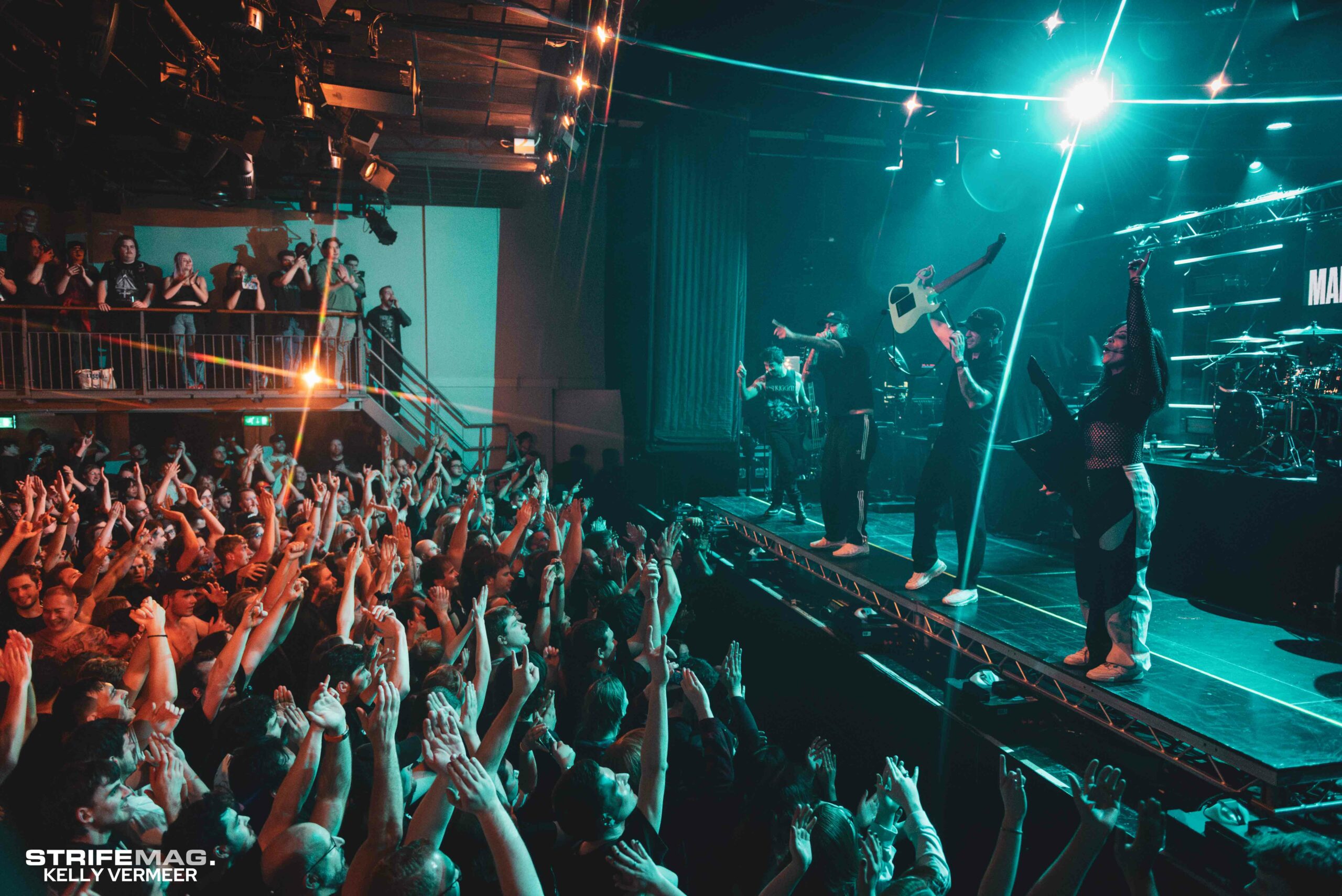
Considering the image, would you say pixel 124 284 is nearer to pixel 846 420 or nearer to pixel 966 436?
pixel 846 420

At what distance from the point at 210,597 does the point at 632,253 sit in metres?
8.23

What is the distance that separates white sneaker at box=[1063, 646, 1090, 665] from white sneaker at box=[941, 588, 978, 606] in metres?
0.95

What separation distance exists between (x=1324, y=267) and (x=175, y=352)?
13532 millimetres

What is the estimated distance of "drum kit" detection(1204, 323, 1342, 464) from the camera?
244 inches

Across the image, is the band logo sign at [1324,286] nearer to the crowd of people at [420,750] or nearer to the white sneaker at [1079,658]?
the white sneaker at [1079,658]

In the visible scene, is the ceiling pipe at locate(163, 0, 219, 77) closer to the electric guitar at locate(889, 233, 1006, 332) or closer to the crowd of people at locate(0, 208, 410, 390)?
the crowd of people at locate(0, 208, 410, 390)

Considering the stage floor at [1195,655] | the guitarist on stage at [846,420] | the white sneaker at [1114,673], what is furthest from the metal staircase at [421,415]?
the white sneaker at [1114,673]

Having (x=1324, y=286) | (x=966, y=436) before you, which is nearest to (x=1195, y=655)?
(x=966, y=436)

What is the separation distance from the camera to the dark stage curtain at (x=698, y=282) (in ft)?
30.8

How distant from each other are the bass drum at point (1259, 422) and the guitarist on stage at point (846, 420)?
3345 mm

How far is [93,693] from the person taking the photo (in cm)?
233

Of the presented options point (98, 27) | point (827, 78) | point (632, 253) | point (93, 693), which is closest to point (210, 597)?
point (93, 693)

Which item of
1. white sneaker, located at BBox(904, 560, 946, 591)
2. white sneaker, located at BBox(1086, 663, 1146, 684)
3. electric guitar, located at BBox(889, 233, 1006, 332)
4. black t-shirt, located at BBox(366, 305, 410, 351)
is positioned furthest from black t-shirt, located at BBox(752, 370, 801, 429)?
black t-shirt, located at BBox(366, 305, 410, 351)

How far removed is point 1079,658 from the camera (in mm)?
3518
